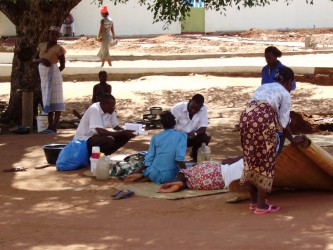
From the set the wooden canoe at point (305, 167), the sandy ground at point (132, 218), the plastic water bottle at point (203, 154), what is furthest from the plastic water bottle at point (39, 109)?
the wooden canoe at point (305, 167)

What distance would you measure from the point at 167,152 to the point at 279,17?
86.1 ft

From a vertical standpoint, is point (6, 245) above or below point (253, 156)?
below

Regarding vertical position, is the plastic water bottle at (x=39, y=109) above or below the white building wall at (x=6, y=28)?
below

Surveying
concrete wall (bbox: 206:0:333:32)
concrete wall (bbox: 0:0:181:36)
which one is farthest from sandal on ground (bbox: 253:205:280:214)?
concrete wall (bbox: 206:0:333:32)

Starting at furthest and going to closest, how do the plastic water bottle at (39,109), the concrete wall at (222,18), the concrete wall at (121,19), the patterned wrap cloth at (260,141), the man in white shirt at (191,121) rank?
the concrete wall at (222,18)
the concrete wall at (121,19)
the plastic water bottle at (39,109)
the man in white shirt at (191,121)
the patterned wrap cloth at (260,141)

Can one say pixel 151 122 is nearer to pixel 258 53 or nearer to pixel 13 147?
pixel 13 147

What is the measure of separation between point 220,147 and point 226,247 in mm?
4962

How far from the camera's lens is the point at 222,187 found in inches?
310

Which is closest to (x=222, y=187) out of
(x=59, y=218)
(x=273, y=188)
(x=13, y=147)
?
(x=273, y=188)

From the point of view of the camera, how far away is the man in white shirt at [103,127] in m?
9.10

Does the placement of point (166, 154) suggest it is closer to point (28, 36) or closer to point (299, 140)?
point (299, 140)

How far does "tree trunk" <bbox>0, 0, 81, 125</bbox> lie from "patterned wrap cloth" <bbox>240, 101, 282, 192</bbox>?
22.2 ft

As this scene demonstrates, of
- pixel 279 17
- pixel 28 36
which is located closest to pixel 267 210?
pixel 28 36

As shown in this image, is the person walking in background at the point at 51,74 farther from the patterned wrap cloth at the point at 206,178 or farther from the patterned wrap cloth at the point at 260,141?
the patterned wrap cloth at the point at 260,141
